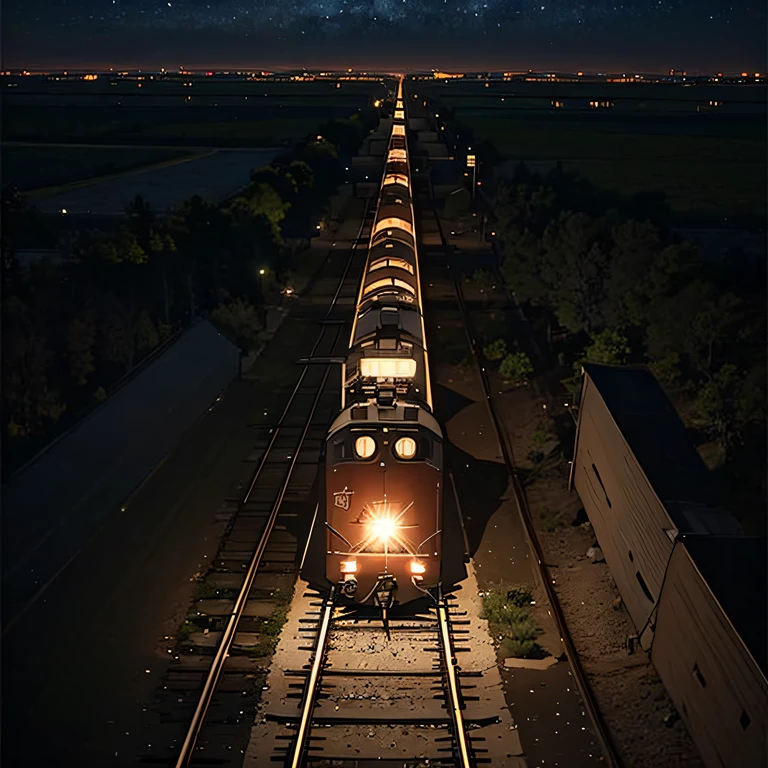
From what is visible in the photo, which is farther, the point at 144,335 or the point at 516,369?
the point at 516,369

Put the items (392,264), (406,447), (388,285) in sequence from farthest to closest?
(392,264) → (388,285) → (406,447)

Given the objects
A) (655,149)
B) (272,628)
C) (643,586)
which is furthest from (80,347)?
(655,149)

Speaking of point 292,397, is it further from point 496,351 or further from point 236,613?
point 236,613

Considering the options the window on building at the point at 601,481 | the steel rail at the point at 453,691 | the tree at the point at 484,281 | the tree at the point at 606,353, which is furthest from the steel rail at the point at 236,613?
the tree at the point at 484,281

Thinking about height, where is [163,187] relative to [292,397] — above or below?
above

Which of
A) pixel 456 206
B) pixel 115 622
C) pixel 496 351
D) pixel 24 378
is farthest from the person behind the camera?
pixel 456 206

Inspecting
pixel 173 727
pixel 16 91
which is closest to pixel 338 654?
pixel 173 727

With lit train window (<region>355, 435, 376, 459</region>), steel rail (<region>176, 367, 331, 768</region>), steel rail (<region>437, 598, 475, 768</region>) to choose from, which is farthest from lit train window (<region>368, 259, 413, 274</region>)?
steel rail (<region>437, 598, 475, 768</region>)

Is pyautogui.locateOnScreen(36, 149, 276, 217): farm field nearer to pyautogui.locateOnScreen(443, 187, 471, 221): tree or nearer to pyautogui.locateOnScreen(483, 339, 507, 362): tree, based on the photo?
pyautogui.locateOnScreen(443, 187, 471, 221): tree
